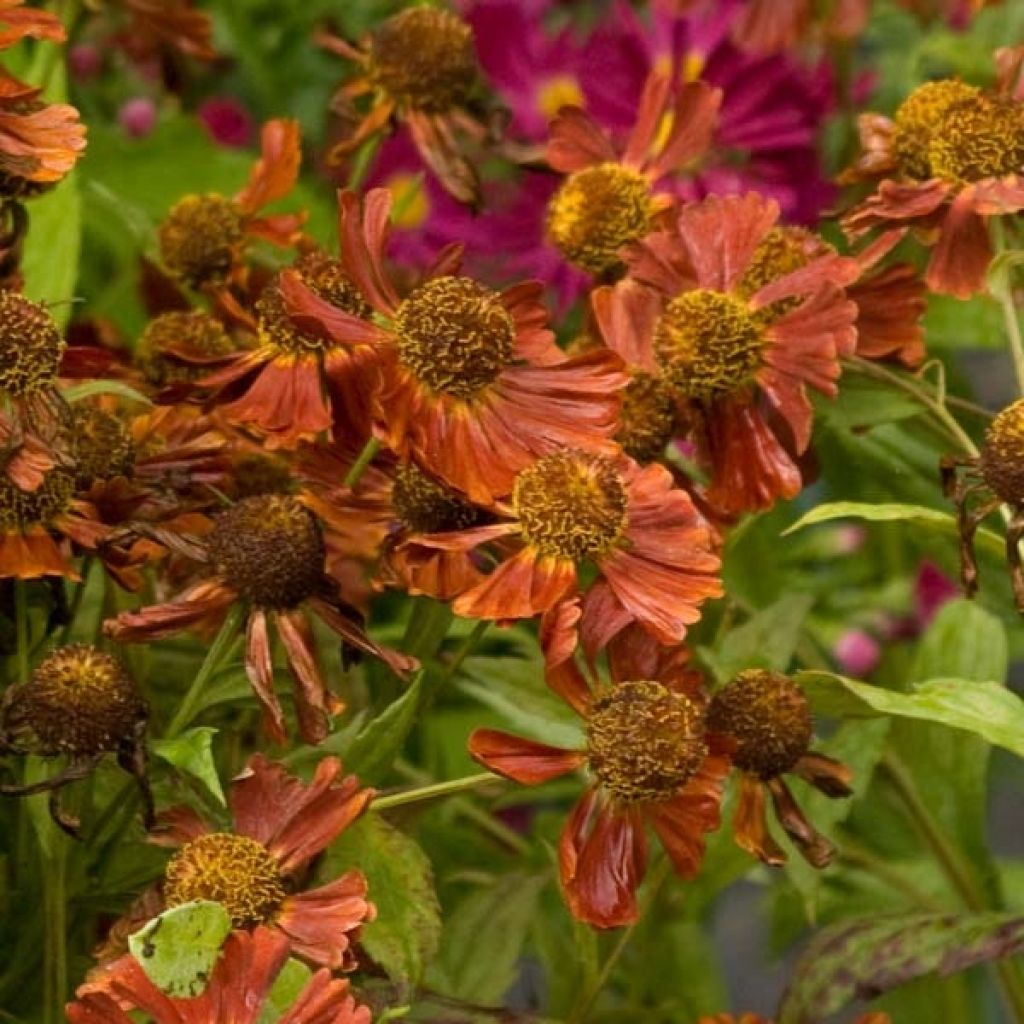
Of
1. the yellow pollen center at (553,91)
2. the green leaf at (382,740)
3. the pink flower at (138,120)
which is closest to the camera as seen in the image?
the green leaf at (382,740)

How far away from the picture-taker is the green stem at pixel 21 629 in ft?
1.88

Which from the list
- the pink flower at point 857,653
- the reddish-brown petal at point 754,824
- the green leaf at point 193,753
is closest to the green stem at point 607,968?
the reddish-brown petal at point 754,824

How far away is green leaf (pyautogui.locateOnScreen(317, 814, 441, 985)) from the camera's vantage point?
0.57 meters

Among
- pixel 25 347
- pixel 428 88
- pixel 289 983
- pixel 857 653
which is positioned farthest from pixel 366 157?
pixel 857 653

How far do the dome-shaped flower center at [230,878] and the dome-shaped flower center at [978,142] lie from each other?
0.29 m

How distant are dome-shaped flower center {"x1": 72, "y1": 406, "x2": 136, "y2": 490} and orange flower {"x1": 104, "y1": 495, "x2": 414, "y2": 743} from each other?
0.12 ft

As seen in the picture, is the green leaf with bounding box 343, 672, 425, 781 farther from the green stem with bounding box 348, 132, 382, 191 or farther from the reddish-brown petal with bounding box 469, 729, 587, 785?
the green stem with bounding box 348, 132, 382, 191

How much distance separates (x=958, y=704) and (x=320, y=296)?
0.65ft

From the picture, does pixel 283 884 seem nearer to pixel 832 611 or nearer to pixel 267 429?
pixel 267 429

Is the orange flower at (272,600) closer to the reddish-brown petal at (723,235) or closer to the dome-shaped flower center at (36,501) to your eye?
the dome-shaped flower center at (36,501)

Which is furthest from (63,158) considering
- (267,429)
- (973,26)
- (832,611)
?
(973,26)

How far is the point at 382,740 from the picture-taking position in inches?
22.7

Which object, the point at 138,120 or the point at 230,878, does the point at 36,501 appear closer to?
the point at 230,878

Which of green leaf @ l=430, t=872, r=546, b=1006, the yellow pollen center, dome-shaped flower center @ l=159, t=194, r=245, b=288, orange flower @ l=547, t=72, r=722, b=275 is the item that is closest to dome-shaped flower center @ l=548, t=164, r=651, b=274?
orange flower @ l=547, t=72, r=722, b=275
